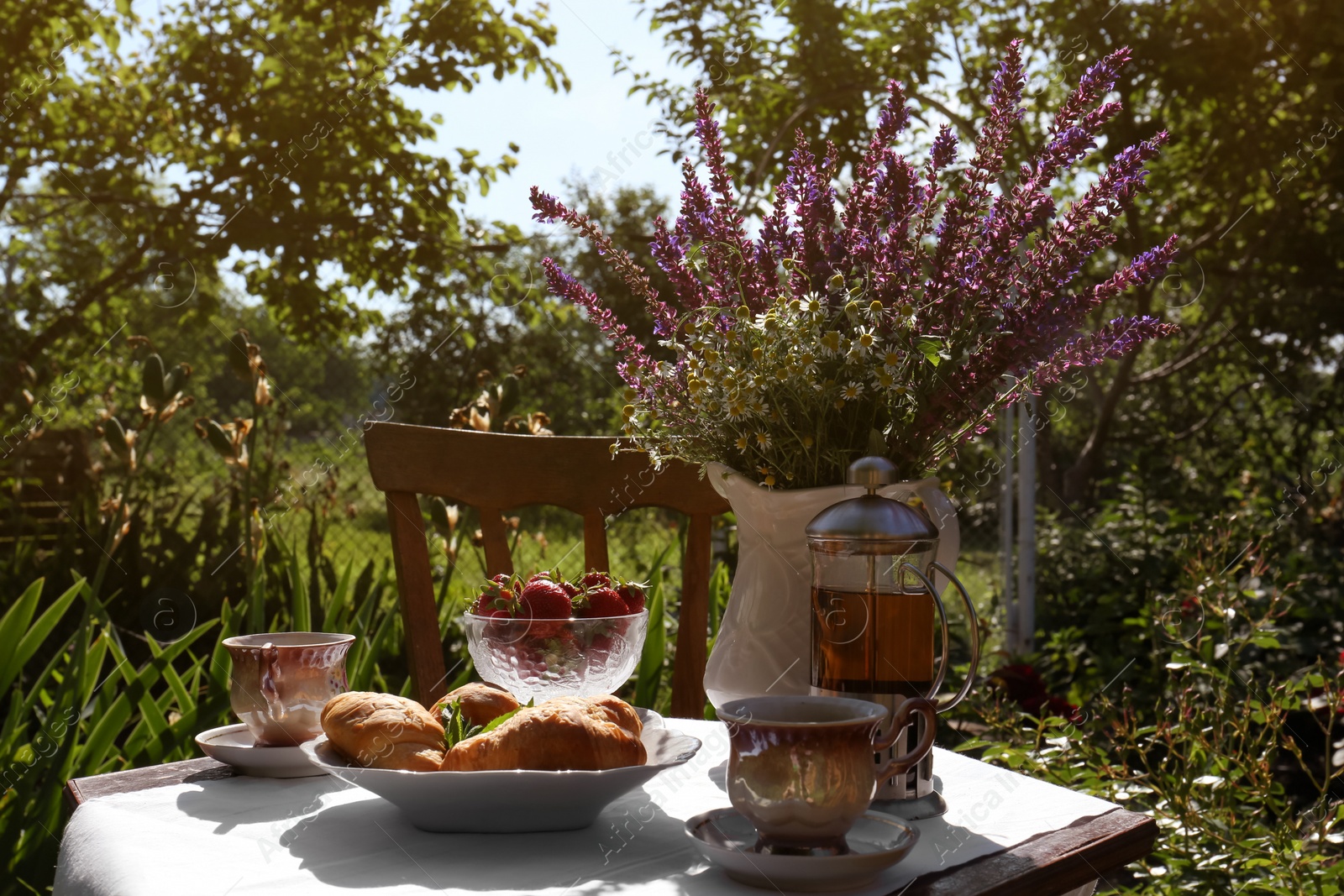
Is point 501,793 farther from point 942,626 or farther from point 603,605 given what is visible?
point 942,626

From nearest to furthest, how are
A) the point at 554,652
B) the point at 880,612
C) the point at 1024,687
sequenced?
the point at 880,612 < the point at 554,652 < the point at 1024,687

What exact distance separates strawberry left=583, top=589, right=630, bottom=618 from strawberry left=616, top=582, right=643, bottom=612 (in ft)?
0.09

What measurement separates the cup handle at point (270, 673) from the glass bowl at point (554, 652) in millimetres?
184

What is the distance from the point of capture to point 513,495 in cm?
170

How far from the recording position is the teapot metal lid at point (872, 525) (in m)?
0.90

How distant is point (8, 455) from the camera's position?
366 centimetres

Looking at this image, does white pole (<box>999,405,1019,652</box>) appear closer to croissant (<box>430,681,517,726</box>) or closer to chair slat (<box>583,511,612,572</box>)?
chair slat (<box>583,511,612,572</box>)

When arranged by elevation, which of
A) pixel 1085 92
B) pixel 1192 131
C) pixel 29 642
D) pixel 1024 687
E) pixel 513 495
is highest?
pixel 1192 131

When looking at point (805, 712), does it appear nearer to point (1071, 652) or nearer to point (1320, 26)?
point (1071, 652)

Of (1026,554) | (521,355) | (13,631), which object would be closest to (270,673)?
(13,631)

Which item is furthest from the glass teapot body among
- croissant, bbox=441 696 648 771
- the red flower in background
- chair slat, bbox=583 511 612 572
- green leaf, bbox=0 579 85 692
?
the red flower in background

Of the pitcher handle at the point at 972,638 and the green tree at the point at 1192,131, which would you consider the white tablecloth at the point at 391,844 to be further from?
the green tree at the point at 1192,131

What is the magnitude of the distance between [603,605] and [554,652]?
0.23 ft

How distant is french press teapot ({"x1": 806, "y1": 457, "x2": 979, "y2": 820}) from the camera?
0.92 m
